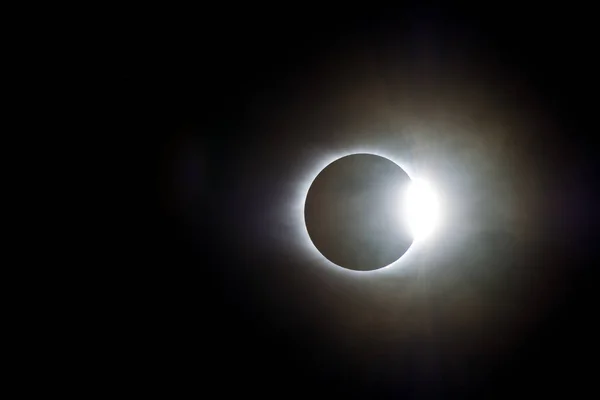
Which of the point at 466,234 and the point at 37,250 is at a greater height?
the point at 466,234

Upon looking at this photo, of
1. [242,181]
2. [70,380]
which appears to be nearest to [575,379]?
[242,181]

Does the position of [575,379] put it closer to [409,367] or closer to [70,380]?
[409,367]

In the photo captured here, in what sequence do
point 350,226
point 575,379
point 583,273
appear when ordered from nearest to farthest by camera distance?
point 350,226 < point 583,273 < point 575,379

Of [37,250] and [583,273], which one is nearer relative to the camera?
[583,273]
